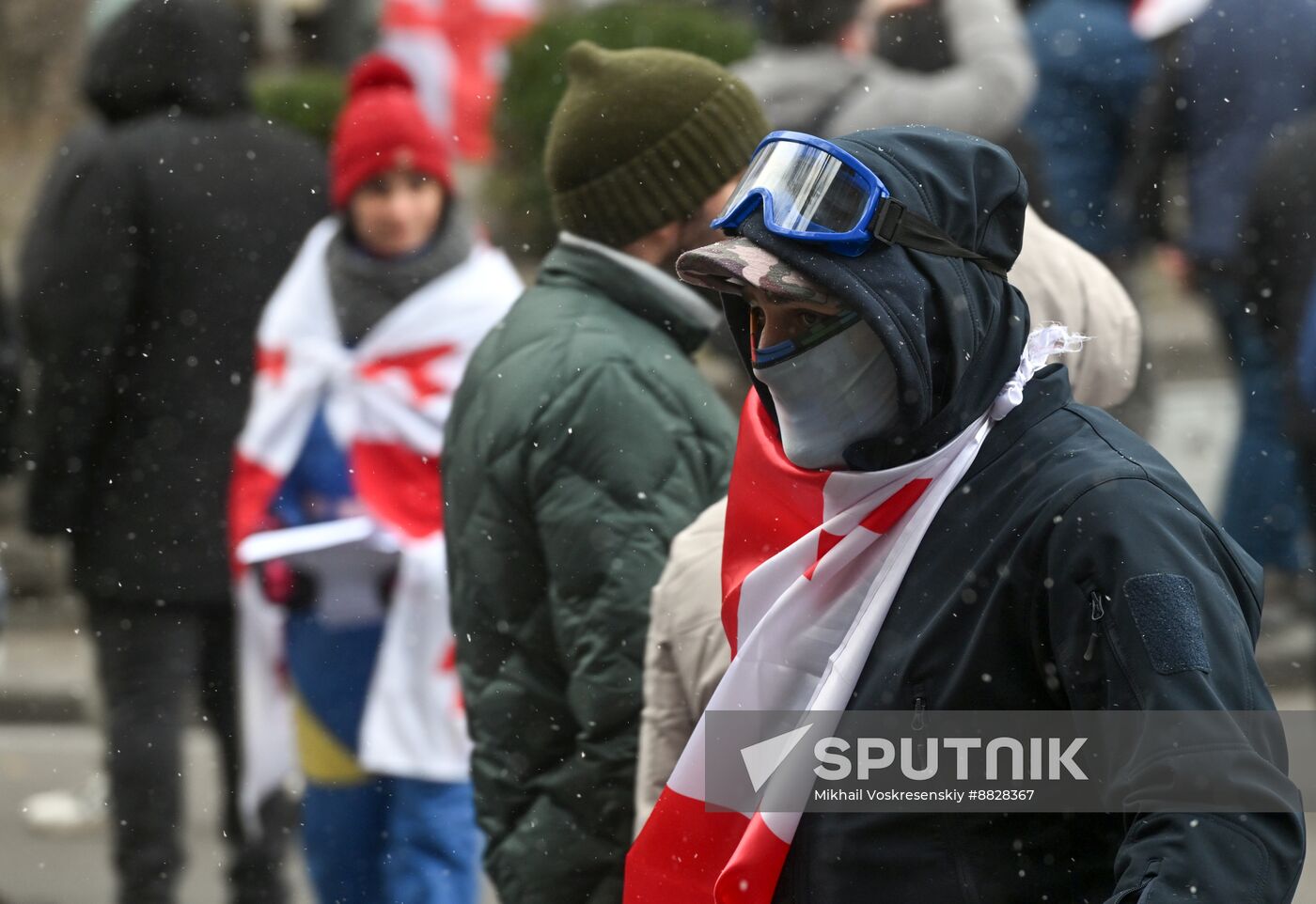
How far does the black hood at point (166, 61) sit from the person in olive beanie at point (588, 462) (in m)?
2.06

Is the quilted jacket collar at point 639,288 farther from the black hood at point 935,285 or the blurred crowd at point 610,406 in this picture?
the black hood at point 935,285

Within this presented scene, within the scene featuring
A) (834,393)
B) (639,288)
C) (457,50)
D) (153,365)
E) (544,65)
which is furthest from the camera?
(457,50)

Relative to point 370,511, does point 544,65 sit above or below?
below

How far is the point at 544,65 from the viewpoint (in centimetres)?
950

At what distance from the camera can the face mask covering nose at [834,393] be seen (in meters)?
2.32

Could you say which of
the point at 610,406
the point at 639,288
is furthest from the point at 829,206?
the point at 639,288

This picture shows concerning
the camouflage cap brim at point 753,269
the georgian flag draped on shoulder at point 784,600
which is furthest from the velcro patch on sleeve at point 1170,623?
the camouflage cap brim at point 753,269

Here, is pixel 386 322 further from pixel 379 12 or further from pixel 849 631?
pixel 379 12

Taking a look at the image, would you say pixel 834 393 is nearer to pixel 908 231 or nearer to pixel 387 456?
pixel 908 231

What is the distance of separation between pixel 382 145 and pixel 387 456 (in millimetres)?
799

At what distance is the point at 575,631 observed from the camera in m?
3.23

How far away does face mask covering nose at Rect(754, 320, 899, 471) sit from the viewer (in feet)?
7.63

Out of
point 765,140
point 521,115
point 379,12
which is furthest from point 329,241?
point 379,12

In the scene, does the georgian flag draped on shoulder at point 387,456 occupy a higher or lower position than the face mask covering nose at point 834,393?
lower
